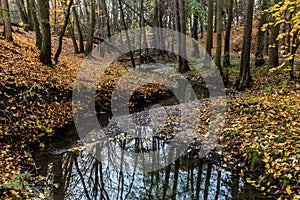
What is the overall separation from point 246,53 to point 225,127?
4.50 meters

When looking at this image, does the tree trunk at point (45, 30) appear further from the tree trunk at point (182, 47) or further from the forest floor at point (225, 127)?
the tree trunk at point (182, 47)

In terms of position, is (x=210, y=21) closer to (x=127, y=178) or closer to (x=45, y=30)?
(x=45, y=30)

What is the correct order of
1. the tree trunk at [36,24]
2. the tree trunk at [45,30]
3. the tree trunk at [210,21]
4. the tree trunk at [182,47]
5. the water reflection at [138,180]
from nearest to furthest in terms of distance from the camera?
1. the water reflection at [138,180]
2. the tree trunk at [45,30]
3. the tree trunk at [36,24]
4. the tree trunk at [210,21]
5. the tree trunk at [182,47]

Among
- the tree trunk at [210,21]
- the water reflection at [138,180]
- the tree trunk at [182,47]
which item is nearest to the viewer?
the water reflection at [138,180]

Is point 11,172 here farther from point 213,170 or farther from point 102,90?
point 102,90

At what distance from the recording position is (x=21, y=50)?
10820 mm

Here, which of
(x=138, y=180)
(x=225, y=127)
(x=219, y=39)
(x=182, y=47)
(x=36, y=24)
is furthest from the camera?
(x=182, y=47)

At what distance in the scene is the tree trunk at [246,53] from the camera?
1007 centimetres

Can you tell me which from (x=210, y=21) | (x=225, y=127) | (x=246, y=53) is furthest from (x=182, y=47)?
(x=225, y=127)

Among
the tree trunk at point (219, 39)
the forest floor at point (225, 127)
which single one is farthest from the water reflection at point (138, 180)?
the tree trunk at point (219, 39)

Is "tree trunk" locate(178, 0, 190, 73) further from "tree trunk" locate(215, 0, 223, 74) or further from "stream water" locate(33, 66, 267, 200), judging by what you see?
"stream water" locate(33, 66, 267, 200)

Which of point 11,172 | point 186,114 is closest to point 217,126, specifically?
point 186,114

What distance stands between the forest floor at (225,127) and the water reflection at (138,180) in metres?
0.35

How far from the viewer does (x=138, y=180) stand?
18.8ft
